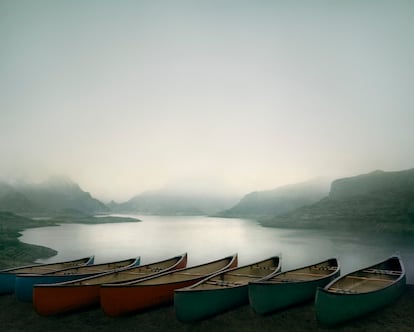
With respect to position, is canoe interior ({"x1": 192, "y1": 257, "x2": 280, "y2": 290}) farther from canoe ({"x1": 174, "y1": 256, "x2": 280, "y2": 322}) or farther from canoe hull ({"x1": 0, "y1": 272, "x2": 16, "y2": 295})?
canoe hull ({"x1": 0, "y1": 272, "x2": 16, "y2": 295})

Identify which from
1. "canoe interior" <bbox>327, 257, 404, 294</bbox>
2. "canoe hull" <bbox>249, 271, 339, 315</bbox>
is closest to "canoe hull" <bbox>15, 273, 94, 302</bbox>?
"canoe hull" <bbox>249, 271, 339, 315</bbox>

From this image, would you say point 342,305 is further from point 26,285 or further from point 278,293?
point 26,285

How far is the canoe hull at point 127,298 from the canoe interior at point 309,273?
15.3 ft

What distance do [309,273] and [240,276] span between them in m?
3.87

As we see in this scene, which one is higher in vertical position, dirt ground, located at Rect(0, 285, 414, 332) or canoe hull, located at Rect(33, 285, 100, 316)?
canoe hull, located at Rect(33, 285, 100, 316)

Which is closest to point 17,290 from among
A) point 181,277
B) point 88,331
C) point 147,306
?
point 88,331

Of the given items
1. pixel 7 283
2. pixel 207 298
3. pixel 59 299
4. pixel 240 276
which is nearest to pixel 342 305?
pixel 207 298

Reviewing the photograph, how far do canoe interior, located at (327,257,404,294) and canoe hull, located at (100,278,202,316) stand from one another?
20.8 feet

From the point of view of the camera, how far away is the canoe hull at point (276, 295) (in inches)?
437

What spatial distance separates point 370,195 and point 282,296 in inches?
4742

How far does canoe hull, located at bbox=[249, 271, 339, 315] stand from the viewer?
437 inches

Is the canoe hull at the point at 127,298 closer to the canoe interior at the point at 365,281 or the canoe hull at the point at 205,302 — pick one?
the canoe hull at the point at 205,302

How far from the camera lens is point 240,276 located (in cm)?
1477

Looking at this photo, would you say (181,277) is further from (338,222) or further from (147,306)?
(338,222)
